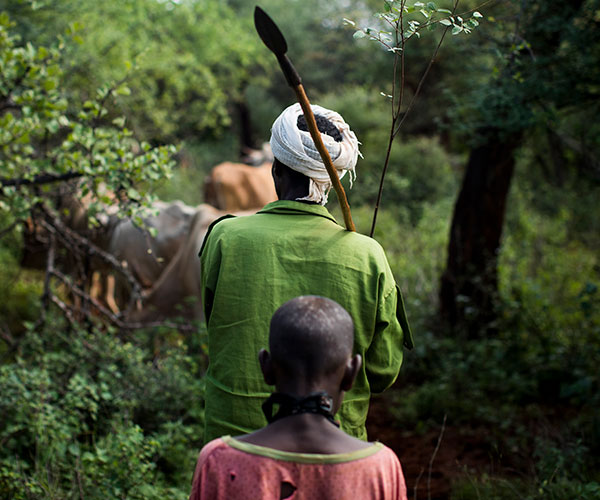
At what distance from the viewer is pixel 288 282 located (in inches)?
67.7

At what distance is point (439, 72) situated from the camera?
15.6 meters

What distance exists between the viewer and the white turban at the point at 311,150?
174 cm

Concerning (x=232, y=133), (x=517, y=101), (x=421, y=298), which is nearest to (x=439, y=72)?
(x=232, y=133)

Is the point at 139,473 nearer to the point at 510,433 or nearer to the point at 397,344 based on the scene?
the point at 397,344

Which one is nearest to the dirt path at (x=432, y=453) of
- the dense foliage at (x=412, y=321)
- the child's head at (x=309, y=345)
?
the dense foliage at (x=412, y=321)

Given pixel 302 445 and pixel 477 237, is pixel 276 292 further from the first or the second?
pixel 477 237

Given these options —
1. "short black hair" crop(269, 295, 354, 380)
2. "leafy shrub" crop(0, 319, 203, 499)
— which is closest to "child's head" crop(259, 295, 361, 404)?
"short black hair" crop(269, 295, 354, 380)

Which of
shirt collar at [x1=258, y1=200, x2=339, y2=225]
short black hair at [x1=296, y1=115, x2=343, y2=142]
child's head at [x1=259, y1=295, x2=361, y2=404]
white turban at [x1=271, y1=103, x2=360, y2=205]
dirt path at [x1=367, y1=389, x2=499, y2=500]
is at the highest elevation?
short black hair at [x1=296, y1=115, x2=343, y2=142]

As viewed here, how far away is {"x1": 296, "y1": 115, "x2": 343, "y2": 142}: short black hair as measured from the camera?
178 cm

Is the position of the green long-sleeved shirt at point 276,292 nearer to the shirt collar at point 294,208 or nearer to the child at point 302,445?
the shirt collar at point 294,208

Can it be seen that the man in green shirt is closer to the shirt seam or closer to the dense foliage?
the shirt seam

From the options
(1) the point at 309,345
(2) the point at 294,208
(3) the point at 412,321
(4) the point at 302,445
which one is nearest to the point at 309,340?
(1) the point at 309,345

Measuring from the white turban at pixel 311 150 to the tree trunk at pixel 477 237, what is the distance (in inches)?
164

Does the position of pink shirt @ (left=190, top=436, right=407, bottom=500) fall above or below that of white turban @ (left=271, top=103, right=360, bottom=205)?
below
